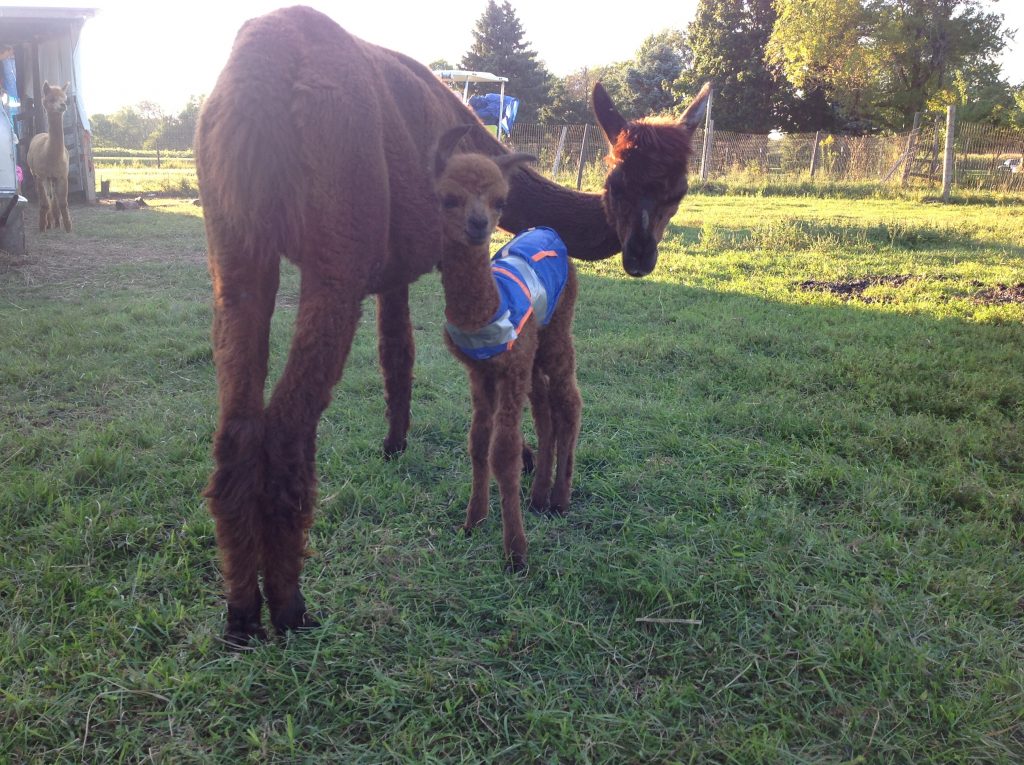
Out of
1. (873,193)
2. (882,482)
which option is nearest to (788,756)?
(882,482)

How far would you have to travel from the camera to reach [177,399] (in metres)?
4.41

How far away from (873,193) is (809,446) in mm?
16893

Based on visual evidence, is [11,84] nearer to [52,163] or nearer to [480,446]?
[52,163]

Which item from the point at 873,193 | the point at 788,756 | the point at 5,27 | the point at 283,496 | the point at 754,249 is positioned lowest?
the point at 788,756

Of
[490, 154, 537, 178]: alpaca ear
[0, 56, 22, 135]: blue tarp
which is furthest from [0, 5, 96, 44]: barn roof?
[490, 154, 537, 178]: alpaca ear

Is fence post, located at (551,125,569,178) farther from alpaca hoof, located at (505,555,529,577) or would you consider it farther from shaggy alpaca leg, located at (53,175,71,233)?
alpaca hoof, located at (505,555,529,577)

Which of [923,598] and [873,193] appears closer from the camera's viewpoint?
[923,598]

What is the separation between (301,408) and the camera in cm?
213

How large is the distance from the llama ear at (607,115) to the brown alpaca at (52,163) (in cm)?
1084

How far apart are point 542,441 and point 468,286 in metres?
1.11

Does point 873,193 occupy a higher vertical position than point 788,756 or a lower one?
higher

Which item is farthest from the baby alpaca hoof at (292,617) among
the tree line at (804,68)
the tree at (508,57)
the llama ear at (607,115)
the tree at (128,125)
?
the tree at (128,125)

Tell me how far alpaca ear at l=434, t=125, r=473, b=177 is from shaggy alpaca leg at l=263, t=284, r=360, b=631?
2.22 ft

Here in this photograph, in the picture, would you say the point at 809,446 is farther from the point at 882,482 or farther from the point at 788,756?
the point at 788,756
